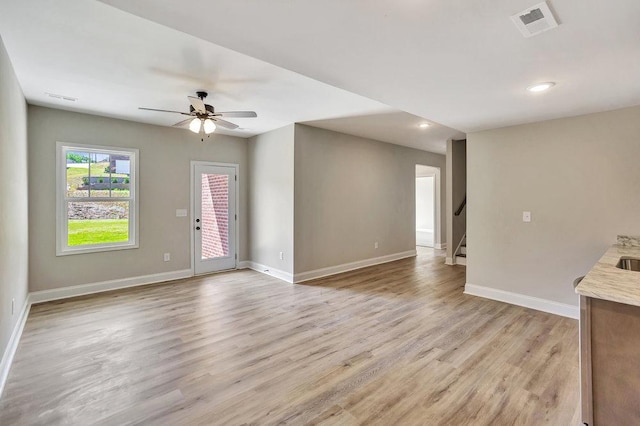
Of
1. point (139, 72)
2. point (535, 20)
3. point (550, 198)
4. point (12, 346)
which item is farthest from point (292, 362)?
point (550, 198)

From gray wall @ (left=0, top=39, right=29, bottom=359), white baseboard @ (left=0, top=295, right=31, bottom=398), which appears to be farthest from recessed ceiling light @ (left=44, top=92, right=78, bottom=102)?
white baseboard @ (left=0, top=295, right=31, bottom=398)

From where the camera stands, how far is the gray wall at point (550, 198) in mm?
3246

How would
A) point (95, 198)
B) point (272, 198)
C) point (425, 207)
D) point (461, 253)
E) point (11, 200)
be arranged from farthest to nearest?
point (425, 207) → point (461, 253) → point (272, 198) → point (95, 198) → point (11, 200)

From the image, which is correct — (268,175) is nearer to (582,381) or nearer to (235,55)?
(235,55)

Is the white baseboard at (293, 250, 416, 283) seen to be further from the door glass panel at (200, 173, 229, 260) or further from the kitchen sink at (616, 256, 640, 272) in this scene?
the kitchen sink at (616, 256, 640, 272)

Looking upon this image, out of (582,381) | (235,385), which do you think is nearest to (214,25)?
(235,385)

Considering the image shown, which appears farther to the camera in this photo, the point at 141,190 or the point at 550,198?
the point at 141,190

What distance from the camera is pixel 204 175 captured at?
5.62 meters

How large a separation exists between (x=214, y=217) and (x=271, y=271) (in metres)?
1.48

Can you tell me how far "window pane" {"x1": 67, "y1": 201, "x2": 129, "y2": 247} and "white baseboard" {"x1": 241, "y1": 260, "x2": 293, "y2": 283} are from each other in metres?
2.17

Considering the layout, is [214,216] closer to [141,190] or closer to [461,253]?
[141,190]

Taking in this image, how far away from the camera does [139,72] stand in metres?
2.95

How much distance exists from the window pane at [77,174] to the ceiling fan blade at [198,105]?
243cm

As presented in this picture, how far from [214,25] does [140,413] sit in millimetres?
2402
